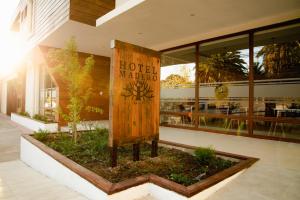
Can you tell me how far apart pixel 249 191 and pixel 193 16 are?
4784 millimetres

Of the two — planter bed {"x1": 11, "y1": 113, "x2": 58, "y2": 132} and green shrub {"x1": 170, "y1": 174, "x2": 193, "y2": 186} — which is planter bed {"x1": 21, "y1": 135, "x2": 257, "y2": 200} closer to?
green shrub {"x1": 170, "y1": 174, "x2": 193, "y2": 186}

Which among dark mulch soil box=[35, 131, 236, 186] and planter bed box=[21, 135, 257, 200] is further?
dark mulch soil box=[35, 131, 236, 186]

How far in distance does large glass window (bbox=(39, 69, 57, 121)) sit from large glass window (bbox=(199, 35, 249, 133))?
23.5 feet

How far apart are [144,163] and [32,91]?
1102 centimetres

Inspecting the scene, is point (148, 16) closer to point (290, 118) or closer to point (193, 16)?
point (193, 16)

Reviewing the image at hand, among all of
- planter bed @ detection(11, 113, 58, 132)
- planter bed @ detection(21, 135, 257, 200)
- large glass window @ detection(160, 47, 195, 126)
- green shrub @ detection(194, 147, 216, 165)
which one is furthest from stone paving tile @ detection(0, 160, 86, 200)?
large glass window @ detection(160, 47, 195, 126)

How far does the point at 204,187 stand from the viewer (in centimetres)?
262

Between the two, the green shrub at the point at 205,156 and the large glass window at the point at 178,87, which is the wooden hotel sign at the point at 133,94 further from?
the large glass window at the point at 178,87

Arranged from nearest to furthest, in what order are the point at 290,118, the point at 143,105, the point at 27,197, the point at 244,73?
→ the point at 27,197 < the point at 143,105 < the point at 290,118 < the point at 244,73

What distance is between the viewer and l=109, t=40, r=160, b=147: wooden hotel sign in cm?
332

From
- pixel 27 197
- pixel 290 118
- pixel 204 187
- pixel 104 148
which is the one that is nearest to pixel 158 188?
pixel 204 187

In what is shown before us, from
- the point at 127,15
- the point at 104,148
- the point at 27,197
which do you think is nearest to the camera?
Answer: the point at 27,197

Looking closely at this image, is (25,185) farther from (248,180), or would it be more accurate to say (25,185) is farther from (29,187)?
(248,180)

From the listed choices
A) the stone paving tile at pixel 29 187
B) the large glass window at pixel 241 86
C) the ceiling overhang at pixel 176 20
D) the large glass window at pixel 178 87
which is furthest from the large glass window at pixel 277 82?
the stone paving tile at pixel 29 187
